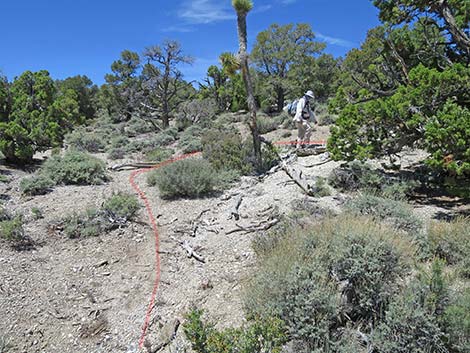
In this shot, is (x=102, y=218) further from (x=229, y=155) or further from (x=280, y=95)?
(x=280, y=95)

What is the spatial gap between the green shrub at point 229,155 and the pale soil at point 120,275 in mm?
2251

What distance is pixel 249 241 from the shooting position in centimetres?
627

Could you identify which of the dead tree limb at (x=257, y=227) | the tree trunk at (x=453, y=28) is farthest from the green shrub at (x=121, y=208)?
the tree trunk at (x=453, y=28)

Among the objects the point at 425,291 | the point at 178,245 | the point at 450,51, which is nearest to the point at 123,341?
the point at 178,245

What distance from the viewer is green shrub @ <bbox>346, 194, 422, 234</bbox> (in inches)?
218

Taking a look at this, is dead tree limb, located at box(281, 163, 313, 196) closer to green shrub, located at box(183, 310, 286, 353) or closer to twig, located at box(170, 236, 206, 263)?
twig, located at box(170, 236, 206, 263)

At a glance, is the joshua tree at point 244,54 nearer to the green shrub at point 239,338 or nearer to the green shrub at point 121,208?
the green shrub at point 121,208

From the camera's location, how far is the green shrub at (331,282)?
141 inches

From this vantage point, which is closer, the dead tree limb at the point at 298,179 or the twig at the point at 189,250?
the twig at the point at 189,250

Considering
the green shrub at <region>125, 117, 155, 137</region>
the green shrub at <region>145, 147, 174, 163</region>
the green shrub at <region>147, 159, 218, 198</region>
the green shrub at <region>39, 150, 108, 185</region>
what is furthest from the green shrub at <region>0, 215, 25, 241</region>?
the green shrub at <region>125, 117, 155, 137</region>

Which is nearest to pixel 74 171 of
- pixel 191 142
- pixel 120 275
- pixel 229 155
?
pixel 229 155

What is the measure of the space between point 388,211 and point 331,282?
8.49ft

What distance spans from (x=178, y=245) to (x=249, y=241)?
1.38m

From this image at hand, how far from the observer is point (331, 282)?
152 inches
